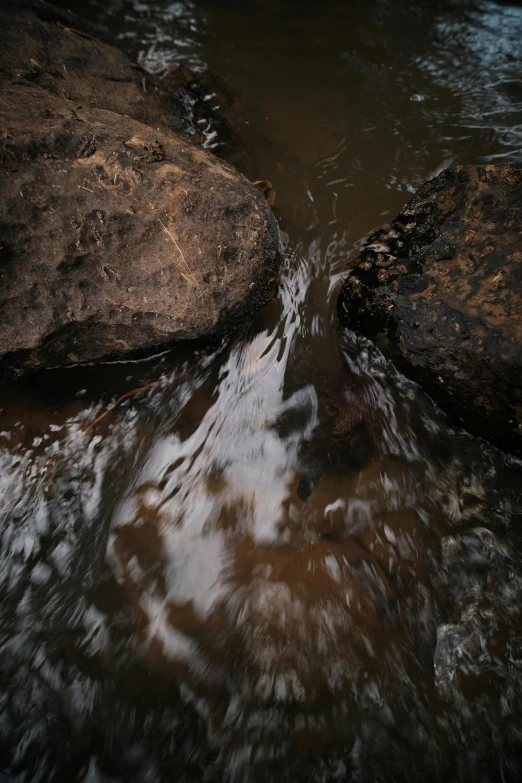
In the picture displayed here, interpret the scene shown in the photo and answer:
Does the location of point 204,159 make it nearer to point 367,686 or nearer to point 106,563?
point 106,563

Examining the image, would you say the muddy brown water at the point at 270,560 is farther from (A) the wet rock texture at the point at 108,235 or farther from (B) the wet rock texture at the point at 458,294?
(A) the wet rock texture at the point at 108,235

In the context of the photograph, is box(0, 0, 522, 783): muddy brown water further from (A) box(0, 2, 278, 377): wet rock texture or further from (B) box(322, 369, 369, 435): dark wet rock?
(A) box(0, 2, 278, 377): wet rock texture

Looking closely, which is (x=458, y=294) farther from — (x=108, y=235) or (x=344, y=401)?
(x=108, y=235)

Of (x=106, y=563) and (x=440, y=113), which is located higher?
(x=440, y=113)

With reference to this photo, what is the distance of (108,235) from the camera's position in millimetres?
1953

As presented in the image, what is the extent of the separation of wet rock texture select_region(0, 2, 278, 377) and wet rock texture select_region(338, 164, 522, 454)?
→ 2.19ft

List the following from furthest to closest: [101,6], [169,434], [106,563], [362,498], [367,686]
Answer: [101,6]
[169,434]
[362,498]
[106,563]
[367,686]

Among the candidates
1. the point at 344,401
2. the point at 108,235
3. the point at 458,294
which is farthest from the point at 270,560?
the point at 108,235

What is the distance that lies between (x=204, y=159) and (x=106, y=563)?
85.6 inches

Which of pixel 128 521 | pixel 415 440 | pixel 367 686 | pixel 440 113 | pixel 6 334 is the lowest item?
pixel 367 686

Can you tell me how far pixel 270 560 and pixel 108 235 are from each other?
1776mm

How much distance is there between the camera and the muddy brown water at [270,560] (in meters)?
1.80

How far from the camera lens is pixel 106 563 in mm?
2148

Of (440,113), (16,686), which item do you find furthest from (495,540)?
(440,113)
